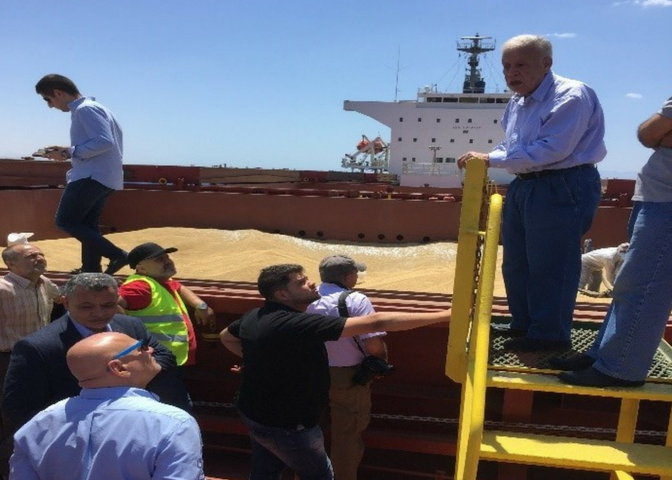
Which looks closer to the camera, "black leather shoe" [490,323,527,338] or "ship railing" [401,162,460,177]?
"black leather shoe" [490,323,527,338]

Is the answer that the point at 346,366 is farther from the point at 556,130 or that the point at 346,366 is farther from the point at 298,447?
the point at 556,130

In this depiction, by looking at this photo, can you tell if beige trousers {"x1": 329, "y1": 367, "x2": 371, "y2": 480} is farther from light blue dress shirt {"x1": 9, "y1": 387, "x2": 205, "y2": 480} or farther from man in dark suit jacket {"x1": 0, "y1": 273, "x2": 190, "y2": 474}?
light blue dress shirt {"x1": 9, "y1": 387, "x2": 205, "y2": 480}

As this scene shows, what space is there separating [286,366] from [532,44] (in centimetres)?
183

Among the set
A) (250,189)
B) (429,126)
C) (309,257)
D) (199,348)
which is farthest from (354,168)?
(199,348)

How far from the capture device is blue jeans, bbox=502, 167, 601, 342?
8.25ft

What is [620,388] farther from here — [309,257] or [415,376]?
[309,257]

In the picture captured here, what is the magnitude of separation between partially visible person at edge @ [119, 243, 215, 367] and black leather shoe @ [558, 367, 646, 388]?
1979mm

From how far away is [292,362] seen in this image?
8.41ft

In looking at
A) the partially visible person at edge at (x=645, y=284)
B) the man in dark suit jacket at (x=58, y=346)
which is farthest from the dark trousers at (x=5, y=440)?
the partially visible person at edge at (x=645, y=284)

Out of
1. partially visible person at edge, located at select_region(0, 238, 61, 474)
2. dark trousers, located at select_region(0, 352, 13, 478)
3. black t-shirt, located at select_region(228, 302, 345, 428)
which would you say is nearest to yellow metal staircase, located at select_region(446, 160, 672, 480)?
black t-shirt, located at select_region(228, 302, 345, 428)

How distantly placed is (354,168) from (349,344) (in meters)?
28.2

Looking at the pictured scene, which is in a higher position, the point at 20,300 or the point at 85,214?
the point at 85,214

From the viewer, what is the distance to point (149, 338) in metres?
2.71

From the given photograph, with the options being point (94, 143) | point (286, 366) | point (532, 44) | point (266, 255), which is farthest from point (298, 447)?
point (266, 255)
